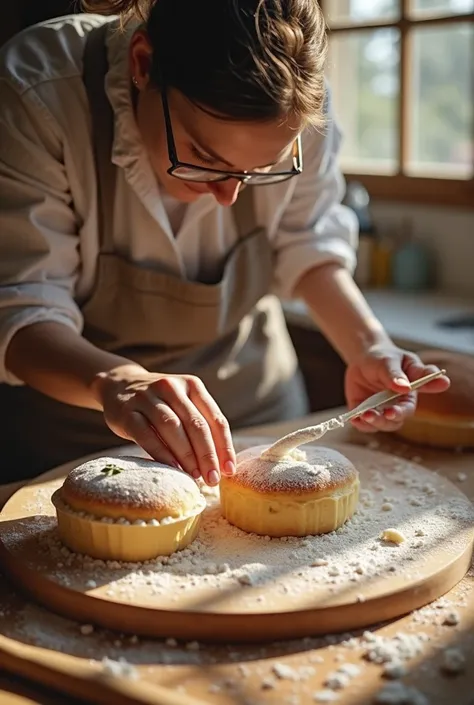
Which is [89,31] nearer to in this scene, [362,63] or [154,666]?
[154,666]

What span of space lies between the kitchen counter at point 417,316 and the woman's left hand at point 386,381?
0.75 m

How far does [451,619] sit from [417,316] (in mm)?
1666

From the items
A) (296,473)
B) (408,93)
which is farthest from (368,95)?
(296,473)

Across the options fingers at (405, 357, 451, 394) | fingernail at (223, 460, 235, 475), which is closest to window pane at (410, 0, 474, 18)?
fingers at (405, 357, 451, 394)

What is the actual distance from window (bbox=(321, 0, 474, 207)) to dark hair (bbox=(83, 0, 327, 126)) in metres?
1.69

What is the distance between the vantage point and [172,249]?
161 centimetres

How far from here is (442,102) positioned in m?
2.93

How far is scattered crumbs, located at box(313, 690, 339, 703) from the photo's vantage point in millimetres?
874

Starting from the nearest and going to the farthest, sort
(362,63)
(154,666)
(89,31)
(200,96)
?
(154,666) < (200,96) < (89,31) < (362,63)

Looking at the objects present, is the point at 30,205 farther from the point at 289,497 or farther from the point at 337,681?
the point at 337,681

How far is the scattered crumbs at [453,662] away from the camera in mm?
917

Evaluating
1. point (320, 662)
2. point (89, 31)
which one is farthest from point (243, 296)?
point (320, 662)

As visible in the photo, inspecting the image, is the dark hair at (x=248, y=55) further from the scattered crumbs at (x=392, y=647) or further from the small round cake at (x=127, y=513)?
the scattered crumbs at (x=392, y=647)

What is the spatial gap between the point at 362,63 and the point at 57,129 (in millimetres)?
1986
